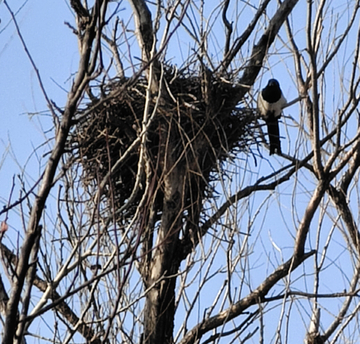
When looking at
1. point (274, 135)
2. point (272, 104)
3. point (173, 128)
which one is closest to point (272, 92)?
point (272, 104)

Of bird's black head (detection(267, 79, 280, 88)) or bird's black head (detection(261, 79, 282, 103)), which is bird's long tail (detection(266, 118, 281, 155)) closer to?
bird's black head (detection(261, 79, 282, 103))

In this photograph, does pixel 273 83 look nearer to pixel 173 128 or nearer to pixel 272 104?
pixel 272 104

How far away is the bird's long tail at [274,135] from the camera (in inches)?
189

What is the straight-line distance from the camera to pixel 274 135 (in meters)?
4.92

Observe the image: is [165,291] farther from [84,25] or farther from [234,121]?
[84,25]

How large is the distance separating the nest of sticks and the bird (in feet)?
2.45

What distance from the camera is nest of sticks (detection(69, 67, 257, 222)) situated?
162 inches

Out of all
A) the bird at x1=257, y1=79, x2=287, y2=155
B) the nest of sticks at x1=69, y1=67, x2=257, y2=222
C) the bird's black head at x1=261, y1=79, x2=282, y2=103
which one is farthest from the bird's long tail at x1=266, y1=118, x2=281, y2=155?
the nest of sticks at x1=69, y1=67, x2=257, y2=222

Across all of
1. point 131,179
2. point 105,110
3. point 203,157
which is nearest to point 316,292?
point 203,157

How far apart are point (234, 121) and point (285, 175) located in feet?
1.69

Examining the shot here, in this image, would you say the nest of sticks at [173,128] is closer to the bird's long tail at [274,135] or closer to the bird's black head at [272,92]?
the bird's long tail at [274,135]

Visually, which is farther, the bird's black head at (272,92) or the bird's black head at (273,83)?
the bird's black head at (273,83)

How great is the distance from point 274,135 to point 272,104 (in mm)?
658

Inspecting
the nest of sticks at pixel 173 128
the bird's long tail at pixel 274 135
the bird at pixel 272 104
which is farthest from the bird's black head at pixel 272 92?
the nest of sticks at pixel 173 128
